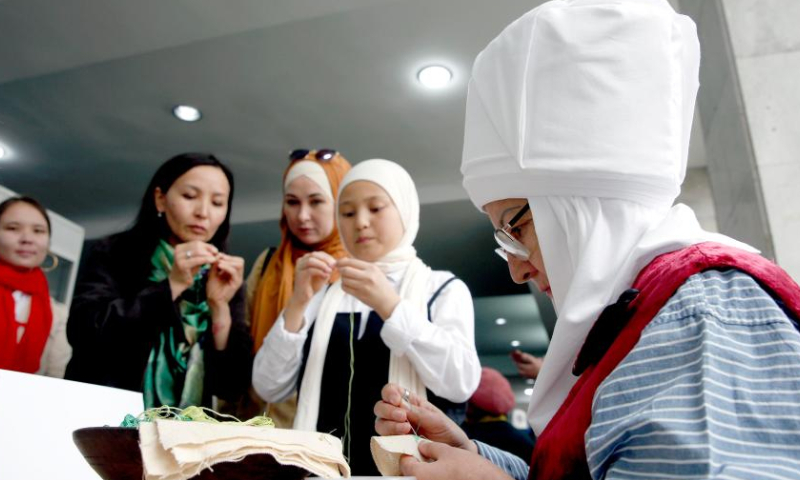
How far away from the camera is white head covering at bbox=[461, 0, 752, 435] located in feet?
2.67

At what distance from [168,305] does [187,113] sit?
108 inches

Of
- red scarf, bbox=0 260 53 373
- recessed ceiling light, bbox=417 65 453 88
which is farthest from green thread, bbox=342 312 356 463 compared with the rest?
recessed ceiling light, bbox=417 65 453 88

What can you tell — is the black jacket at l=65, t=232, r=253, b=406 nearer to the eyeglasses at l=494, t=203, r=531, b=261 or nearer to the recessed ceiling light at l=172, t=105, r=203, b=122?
the eyeglasses at l=494, t=203, r=531, b=261

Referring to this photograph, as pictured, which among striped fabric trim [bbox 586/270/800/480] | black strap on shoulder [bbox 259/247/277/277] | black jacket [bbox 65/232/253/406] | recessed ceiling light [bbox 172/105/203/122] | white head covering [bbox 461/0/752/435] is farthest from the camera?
recessed ceiling light [bbox 172/105/203/122]

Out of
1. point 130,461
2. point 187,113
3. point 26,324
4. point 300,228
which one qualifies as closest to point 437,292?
point 300,228

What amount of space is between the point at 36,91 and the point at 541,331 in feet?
28.2

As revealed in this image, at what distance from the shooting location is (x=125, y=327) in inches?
66.6

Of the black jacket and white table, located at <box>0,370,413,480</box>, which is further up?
the black jacket

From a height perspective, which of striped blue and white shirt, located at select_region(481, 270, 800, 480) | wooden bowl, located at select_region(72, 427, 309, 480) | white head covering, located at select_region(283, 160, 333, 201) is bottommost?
wooden bowl, located at select_region(72, 427, 309, 480)

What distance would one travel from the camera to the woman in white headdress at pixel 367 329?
A: 1587 millimetres

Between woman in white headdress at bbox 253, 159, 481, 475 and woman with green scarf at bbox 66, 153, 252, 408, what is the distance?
0.18 metres

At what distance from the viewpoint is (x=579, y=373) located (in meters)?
0.81

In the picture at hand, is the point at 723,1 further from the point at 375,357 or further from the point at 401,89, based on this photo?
the point at 401,89

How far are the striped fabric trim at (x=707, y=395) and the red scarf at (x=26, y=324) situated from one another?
2.49 m
